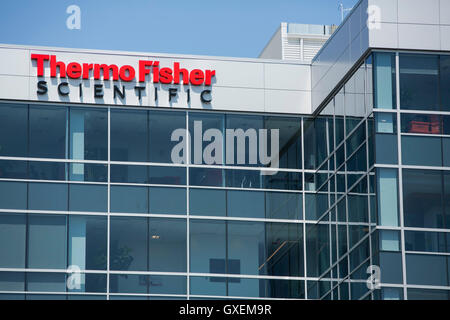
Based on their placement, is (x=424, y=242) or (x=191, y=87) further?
(x=191, y=87)

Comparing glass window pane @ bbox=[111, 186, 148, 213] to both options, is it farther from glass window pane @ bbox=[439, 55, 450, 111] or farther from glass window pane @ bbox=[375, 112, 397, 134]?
glass window pane @ bbox=[439, 55, 450, 111]

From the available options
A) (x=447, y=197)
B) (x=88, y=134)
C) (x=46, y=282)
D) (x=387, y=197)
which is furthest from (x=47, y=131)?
(x=447, y=197)

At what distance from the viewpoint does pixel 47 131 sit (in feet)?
96.0

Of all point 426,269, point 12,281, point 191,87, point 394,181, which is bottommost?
point 12,281

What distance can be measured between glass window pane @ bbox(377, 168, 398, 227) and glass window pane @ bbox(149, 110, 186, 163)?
713 cm

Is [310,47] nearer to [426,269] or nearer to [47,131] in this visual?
[47,131]

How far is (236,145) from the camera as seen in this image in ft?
98.7

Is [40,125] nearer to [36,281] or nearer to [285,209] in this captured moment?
[36,281]

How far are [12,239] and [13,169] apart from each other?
1967 mm

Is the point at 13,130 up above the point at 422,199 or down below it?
above

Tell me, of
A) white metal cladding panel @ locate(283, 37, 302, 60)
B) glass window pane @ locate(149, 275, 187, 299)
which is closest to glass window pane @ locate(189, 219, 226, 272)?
glass window pane @ locate(149, 275, 187, 299)
